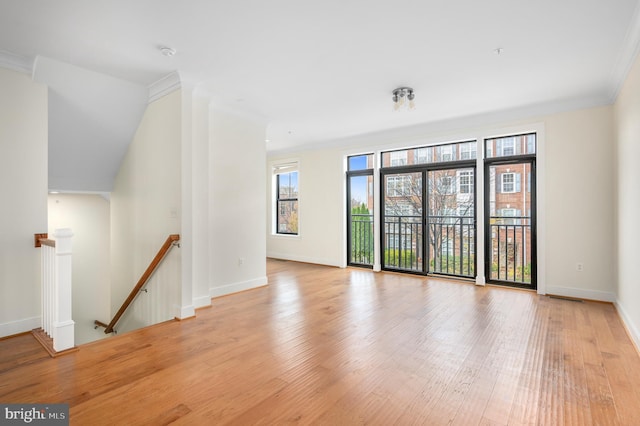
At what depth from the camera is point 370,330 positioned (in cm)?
322

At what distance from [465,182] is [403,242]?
1.56m

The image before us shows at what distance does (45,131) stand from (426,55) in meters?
4.02

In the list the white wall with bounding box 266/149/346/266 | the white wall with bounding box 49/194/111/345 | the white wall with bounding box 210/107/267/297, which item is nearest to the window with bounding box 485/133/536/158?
the white wall with bounding box 266/149/346/266

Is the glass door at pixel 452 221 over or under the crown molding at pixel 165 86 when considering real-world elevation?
under

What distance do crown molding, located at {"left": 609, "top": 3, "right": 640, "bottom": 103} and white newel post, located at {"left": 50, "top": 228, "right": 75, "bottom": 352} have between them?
4883 millimetres

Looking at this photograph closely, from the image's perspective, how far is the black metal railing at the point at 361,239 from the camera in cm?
646

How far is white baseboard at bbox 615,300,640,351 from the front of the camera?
282cm

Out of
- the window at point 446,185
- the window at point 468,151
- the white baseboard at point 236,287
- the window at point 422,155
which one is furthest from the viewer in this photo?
the window at point 422,155

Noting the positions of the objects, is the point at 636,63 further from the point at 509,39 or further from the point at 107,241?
the point at 107,241

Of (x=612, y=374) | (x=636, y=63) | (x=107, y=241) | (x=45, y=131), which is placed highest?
(x=636, y=63)

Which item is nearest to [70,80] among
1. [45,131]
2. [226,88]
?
[45,131]

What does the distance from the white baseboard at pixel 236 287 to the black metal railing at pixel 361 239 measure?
2.29 meters

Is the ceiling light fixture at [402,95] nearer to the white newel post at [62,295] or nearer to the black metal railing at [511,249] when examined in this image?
the black metal railing at [511,249]

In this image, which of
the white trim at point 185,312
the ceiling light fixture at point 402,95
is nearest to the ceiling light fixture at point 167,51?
the ceiling light fixture at point 402,95
